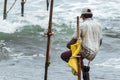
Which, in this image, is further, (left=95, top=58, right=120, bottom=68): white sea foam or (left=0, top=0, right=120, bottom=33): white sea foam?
(left=0, top=0, right=120, bottom=33): white sea foam

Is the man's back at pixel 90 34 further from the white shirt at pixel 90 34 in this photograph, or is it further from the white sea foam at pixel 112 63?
the white sea foam at pixel 112 63

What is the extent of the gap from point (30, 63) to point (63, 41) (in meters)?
3.98

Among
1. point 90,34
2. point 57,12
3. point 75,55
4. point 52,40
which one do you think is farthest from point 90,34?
point 57,12

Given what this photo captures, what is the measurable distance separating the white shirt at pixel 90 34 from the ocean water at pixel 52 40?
10.1ft

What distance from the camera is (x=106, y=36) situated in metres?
19.6

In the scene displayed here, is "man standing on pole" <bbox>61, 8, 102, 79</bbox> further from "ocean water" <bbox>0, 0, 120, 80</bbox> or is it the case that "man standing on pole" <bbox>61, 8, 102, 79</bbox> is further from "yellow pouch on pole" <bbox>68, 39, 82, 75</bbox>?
"ocean water" <bbox>0, 0, 120, 80</bbox>

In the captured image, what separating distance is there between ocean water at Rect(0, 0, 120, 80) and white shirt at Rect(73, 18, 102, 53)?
3.07 meters

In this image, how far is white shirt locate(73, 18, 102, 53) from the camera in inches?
376

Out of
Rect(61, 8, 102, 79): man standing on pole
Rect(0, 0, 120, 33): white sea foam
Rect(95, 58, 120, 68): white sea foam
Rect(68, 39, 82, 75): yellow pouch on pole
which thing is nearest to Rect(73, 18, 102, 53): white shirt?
Rect(61, 8, 102, 79): man standing on pole

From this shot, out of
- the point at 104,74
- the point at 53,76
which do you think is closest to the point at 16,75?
the point at 53,76

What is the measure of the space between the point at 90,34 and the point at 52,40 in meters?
8.69

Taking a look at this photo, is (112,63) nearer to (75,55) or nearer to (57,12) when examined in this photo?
(75,55)

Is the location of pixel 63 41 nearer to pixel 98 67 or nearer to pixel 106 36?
pixel 106 36

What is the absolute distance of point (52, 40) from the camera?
1830cm
